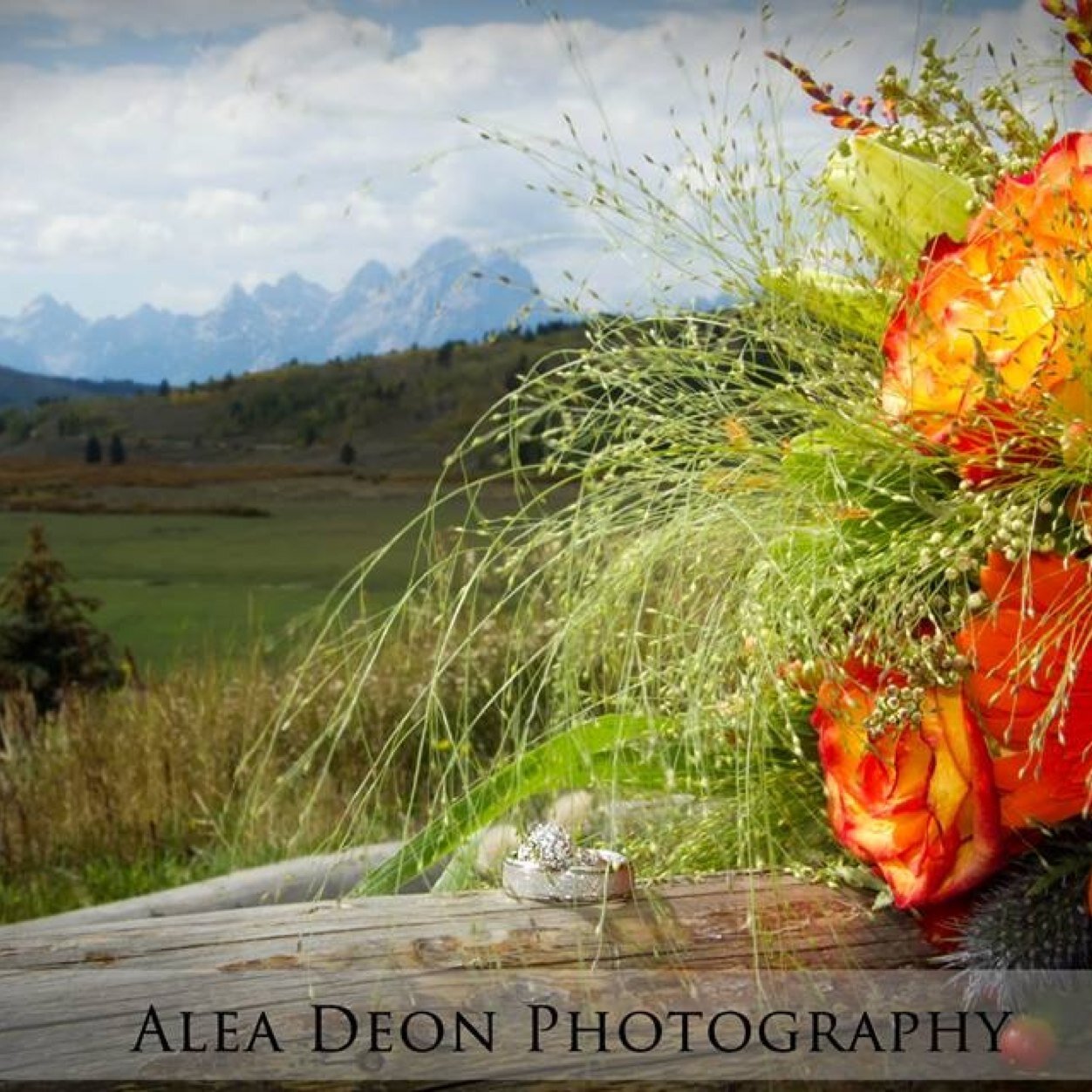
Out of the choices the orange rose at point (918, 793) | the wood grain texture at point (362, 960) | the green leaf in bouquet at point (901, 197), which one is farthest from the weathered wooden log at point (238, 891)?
the green leaf in bouquet at point (901, 197)

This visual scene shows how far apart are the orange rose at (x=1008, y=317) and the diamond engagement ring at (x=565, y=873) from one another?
0.52m

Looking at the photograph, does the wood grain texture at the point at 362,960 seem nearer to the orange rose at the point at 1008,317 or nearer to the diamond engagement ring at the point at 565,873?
the diamond engagement ring at the point at 565,873

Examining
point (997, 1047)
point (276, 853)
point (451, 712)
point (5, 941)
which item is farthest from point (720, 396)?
point (451, 712)

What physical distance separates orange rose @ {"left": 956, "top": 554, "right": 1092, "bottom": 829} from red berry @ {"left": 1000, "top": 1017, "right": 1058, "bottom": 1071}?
7.6 inches

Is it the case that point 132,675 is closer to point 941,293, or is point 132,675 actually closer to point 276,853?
point 276,853

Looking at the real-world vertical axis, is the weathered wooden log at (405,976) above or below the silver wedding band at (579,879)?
below

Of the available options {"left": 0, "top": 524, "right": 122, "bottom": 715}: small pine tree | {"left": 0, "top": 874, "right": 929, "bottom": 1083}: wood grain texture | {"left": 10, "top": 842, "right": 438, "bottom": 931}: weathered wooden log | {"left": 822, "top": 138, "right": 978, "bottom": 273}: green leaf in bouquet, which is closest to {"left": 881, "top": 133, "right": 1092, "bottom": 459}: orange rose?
{"left": 822, "top": 138, "right": 978, "bottom": 273}: green leaf in bouquet

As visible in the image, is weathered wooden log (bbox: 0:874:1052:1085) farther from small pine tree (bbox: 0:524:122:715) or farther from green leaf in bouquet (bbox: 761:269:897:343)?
small pine tree (bbox: 0:524:122:715)

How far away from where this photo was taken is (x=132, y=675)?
5012 millimetres

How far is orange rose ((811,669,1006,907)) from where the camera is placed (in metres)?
1.29

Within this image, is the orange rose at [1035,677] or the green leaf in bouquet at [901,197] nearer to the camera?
the orange rose at [1035,677]

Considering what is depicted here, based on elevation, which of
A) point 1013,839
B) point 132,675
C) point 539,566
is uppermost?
point 539,566

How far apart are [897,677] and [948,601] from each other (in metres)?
0.09

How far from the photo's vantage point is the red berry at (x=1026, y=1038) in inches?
51.6
